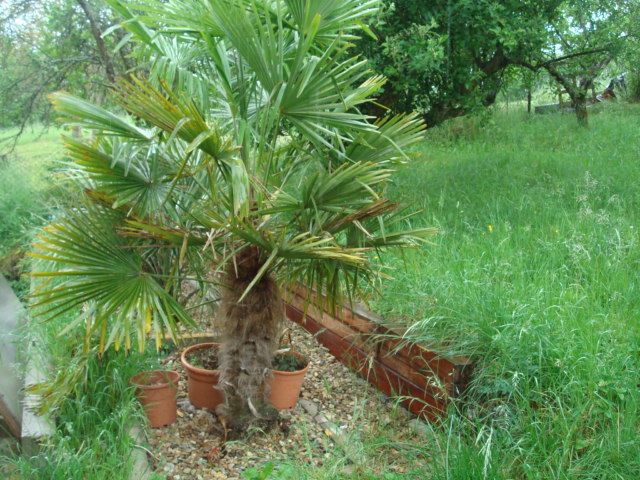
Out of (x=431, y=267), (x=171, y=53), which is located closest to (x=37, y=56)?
(x=171, y=53)

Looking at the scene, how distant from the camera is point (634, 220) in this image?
15.5 feet

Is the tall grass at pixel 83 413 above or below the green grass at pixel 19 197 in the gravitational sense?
below

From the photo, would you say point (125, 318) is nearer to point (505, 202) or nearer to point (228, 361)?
point (228, 361)

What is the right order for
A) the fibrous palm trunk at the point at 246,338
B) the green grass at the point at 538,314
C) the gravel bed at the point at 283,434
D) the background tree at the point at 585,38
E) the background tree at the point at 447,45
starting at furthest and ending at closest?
the background tree at the point at 585,38, the background tree at the point at 447,45, the fibrous palm trunk at the point at 246,338, the gravel bed at the point at 283,434, the green grass at the point at 538,314

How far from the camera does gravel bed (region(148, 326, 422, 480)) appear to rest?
3.15 m

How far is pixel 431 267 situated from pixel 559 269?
853 mm

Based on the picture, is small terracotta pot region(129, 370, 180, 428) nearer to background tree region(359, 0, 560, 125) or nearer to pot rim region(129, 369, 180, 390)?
pot rim region(129, 369, 180, 390)

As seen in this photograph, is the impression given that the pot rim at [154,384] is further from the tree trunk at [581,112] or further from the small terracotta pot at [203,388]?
the tree trunk at [581,112]

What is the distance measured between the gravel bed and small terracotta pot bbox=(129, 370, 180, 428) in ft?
0.24

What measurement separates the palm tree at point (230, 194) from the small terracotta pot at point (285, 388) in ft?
0.92

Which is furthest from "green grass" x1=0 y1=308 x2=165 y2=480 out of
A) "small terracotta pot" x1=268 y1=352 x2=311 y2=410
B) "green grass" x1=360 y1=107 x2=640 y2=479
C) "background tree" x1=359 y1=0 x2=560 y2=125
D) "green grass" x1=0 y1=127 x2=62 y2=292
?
"background tree" x1=359 y1=0 x2=560 y2=125

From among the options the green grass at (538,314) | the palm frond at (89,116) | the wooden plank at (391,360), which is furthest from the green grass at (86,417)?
the green grass at (538,314)

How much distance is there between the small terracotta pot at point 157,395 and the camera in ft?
11.2

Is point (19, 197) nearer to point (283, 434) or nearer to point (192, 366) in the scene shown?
point (192, 366)
